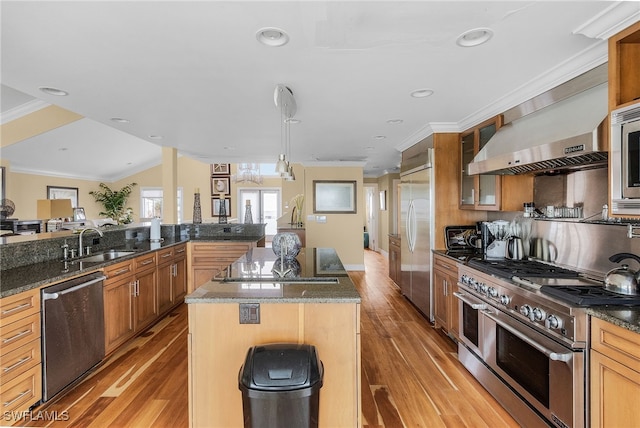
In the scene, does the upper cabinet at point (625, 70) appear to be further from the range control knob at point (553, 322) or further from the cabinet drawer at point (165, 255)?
the cabinet drawer at point (165, 255)

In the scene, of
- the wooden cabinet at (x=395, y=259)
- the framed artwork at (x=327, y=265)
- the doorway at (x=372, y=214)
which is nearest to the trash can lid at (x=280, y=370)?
the framed artwork at (x=327, y=265)

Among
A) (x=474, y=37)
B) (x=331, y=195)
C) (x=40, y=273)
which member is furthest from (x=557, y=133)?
(x=331, y=195)

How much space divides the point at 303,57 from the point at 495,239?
91.4 inches

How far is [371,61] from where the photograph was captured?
2.08 metres

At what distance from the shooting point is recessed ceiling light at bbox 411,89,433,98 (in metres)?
2.59

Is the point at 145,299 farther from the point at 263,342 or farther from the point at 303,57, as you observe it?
the point at 303,57

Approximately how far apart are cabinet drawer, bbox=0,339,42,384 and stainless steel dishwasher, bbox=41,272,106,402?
47mm

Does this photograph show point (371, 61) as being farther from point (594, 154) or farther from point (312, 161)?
point (312, 161)

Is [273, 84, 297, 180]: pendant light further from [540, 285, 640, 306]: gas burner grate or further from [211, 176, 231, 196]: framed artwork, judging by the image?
[211, 176, 231, 196]: framed artwork

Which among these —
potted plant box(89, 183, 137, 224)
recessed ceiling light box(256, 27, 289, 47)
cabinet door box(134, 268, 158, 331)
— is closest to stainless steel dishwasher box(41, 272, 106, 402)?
cabinet door box(134, 268, 158, 331)

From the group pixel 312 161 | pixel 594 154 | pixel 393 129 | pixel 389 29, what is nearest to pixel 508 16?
pixel 389 29

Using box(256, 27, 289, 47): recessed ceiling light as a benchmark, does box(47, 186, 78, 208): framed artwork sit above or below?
below

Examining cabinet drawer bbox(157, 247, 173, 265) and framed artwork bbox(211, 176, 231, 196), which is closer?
cabinet drawer bbox(157, 247, 173, 265)
